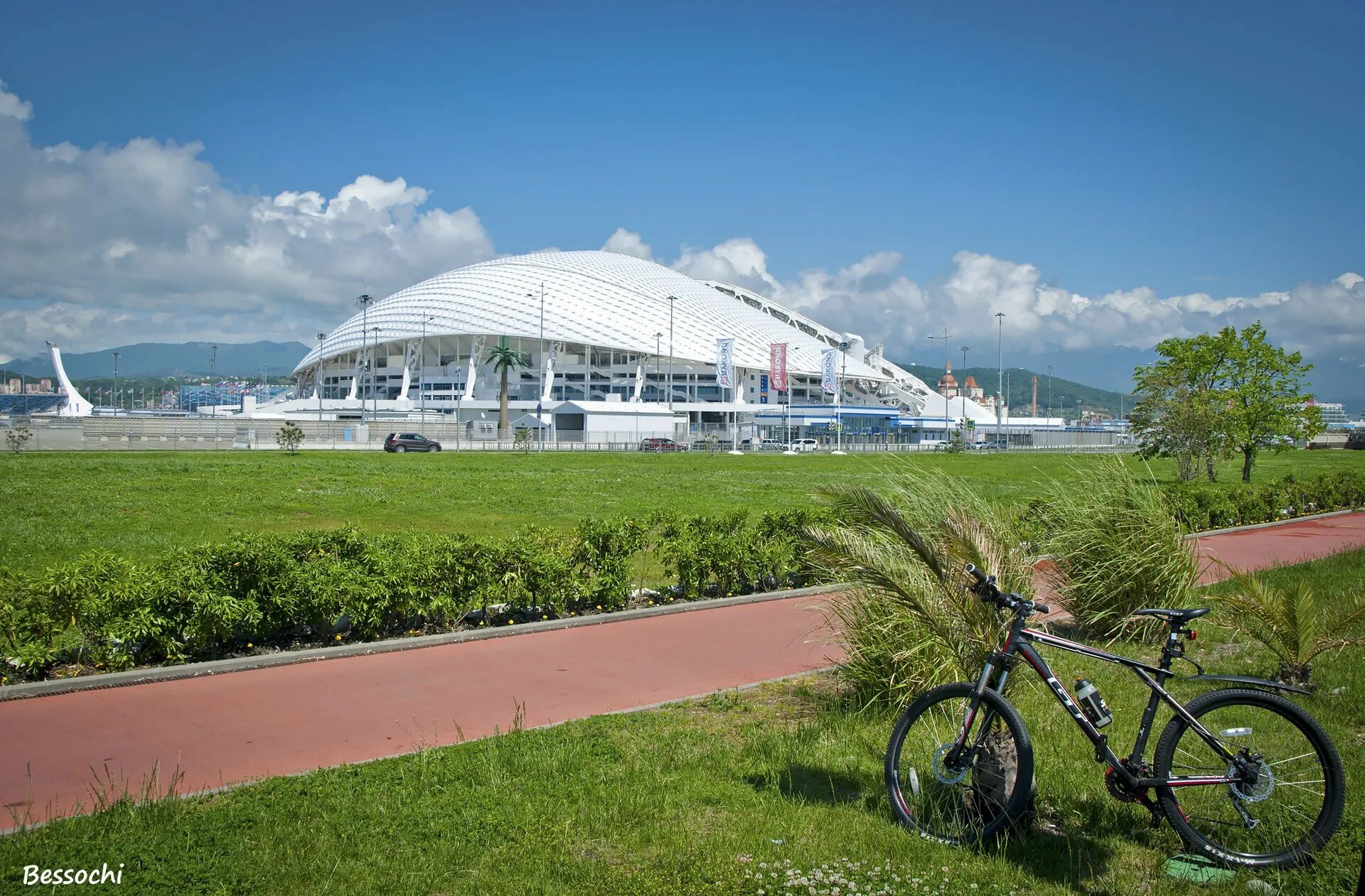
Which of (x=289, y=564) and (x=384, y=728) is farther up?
(x=289, y=564)

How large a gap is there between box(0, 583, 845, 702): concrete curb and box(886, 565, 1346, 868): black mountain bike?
2.53 metres

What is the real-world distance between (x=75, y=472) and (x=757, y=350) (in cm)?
7548

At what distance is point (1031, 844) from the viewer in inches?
166

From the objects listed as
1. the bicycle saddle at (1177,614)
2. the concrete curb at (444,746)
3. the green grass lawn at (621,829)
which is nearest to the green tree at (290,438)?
the concrete curb at (444,746)

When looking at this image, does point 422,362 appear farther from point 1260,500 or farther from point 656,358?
point 1260,500

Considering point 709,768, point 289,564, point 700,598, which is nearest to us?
point 709,768

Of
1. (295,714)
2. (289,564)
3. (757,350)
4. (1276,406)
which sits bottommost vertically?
(295,714)

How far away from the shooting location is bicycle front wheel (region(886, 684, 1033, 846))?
412 centimetres

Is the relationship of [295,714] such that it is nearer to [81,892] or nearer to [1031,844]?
[81,892]

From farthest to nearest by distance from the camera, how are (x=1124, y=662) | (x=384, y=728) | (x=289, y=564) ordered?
(x=289, y=564) < (x=384, y=728) < (x=1124, y=662)

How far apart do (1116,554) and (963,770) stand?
513 centimetres

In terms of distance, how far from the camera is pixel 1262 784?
3939 mm

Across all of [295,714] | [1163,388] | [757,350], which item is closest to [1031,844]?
[295,714]

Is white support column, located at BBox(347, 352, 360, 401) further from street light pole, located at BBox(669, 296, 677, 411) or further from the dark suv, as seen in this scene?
the dark suv
